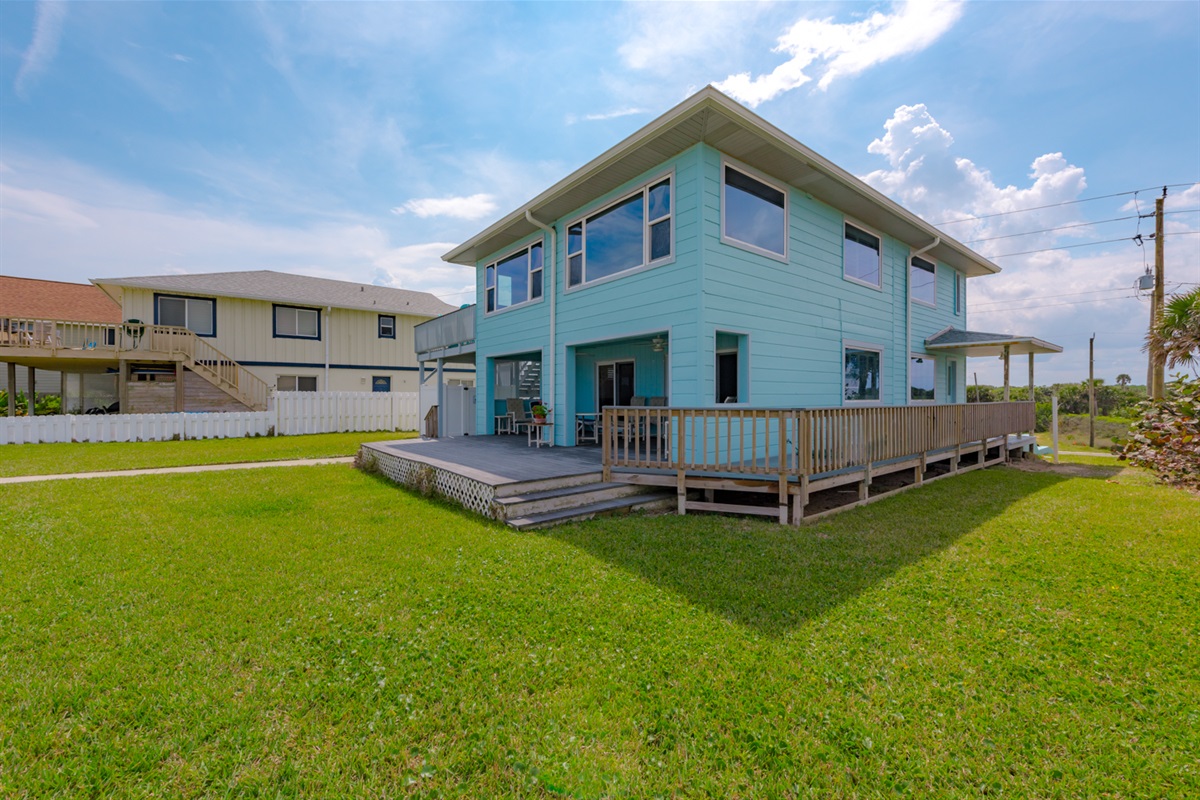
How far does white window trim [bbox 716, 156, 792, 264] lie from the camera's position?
7.57 m

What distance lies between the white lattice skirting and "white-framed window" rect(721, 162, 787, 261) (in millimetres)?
5470

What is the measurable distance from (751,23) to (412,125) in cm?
791

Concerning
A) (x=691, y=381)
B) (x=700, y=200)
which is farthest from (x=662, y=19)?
(x=691, y=381)

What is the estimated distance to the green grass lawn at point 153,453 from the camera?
1002 cm

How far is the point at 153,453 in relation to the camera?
39.2 feet

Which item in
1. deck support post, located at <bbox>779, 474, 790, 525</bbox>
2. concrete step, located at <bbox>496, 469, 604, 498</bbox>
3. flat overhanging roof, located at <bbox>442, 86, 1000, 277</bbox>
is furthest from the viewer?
flat overhanging roof, located at <bbox>442, 86, 1000, 277</bbox>

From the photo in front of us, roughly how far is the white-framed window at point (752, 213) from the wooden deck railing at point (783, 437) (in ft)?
10.2

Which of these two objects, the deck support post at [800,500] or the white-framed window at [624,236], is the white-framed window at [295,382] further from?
the deck support post at [800,500]

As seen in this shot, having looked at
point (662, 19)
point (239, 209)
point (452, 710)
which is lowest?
point (452, 710)

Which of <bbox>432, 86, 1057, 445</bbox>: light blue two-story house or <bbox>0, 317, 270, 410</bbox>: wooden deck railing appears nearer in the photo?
<bbox>432, 86, 1057, 445</bbox>: light blue two-story house

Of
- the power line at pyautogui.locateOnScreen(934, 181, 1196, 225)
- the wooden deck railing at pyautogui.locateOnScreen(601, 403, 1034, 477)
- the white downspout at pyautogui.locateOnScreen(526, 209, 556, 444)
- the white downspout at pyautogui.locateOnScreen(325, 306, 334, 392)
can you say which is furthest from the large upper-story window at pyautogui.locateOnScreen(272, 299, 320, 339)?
the power line at pyautogui.locateOnScreen(934, 181, 1196, 225)

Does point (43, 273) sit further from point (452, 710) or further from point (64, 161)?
point (452, 710)

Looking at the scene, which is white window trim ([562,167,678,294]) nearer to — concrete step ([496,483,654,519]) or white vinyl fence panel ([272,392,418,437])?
concrete step ([496,483,654,519])

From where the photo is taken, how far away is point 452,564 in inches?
183
